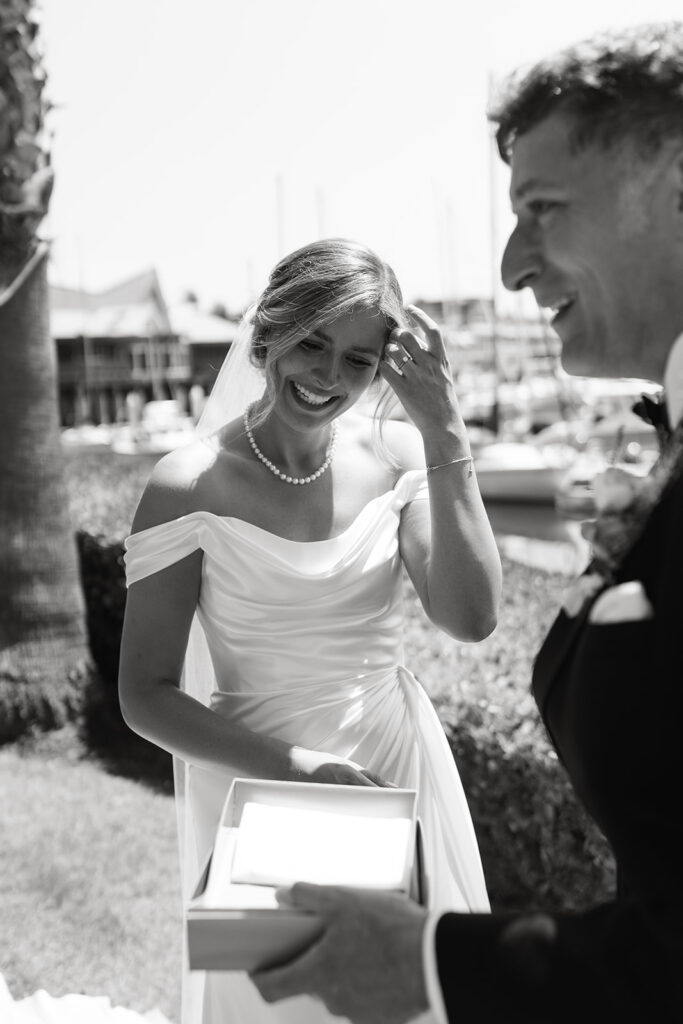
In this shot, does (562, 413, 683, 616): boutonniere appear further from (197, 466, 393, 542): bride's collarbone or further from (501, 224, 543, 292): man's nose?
(197, 466, 393, 542): bride's collarbone

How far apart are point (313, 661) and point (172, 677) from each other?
13.8 inches

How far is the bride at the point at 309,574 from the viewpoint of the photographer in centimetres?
249

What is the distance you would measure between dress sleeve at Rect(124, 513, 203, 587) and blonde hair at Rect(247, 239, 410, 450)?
0.41 meters

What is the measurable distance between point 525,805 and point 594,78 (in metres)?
3.48

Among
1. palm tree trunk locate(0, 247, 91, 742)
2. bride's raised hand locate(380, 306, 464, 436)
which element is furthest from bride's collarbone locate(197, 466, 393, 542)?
palm tree trunk locate(0, 247, 91, 742)

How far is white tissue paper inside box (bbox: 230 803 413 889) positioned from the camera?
5.14 feet

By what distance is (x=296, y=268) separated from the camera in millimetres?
2572

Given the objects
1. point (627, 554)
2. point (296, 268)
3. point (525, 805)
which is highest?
point (296, 268)

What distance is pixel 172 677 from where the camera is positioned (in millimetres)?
2521

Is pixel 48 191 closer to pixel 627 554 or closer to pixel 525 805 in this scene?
pixel 525 805

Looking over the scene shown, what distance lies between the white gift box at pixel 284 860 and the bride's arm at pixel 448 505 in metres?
0.77

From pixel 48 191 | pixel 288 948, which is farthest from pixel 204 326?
pixel 288 948

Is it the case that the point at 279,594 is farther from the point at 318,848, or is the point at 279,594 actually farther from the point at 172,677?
A: the point at 318,848

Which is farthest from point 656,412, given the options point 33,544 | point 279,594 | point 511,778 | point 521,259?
point 33,544
